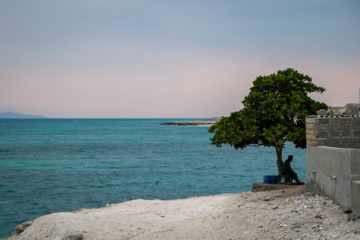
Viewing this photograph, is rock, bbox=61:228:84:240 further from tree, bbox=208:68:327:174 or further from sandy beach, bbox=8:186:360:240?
tree, bbox=208:68:327:174

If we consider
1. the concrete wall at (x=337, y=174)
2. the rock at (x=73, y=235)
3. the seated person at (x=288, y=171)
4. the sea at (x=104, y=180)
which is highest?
the concrete wall at (x=337, y=174)

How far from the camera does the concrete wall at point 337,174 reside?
11836 millimetres

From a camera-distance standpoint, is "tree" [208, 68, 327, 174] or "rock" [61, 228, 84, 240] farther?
"tree" [208, 68, 327, 174]

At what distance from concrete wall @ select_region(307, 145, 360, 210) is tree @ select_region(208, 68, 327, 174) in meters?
4.10

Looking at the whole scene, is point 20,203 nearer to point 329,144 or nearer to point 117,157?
point 329,144

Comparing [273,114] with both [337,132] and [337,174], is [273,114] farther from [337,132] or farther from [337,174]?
[337,174]

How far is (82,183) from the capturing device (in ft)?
125

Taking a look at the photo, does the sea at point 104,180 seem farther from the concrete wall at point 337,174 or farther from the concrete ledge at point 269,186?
the concrete wall at point 337,174

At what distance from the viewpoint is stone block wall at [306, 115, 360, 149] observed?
16.0 meters

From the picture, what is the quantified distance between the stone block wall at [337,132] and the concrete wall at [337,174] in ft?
1.83

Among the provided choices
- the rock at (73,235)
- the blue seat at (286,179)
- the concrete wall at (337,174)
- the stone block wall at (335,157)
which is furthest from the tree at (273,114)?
the rock at (73,235)

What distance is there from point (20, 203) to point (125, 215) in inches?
564

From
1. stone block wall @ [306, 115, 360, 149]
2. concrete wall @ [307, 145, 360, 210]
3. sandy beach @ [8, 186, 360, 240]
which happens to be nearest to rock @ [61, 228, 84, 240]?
sandy beach @ [8, 186, 360, 240]

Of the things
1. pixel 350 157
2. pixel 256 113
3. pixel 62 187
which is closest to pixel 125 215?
pixel 256 113
